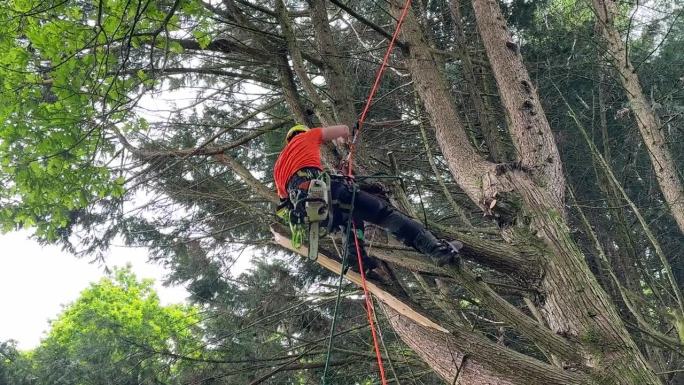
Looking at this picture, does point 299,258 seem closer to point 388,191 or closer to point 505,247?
point 388,191

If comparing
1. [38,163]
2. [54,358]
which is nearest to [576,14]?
[38,163]

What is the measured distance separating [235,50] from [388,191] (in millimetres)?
1668

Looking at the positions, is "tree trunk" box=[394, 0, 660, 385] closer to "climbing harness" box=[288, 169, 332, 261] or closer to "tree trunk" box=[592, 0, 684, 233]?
"climbing harness" box=[288, 169, 332, 261]

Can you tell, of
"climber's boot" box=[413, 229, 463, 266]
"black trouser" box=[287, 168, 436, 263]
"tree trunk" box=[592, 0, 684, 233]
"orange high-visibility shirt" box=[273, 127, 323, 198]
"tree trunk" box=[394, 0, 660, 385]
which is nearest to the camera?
"tree trunk" box=[394, 0, 660, 385]

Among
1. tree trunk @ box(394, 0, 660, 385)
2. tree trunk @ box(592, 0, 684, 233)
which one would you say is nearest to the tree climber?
tree trunk @ box(394, 0, 660, 385)

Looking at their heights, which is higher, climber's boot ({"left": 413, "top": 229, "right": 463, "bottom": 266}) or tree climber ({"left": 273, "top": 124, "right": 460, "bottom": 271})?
tree climber ({"left": 273, "top": 124, "right": 460, "bottom": 271})

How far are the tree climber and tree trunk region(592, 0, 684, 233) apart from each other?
3481mm

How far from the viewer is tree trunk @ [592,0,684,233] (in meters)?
6.07

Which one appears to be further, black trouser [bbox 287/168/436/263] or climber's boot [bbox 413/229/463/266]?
black trouser [bbox 287/168/436/263]

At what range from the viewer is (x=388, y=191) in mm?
→ 3936

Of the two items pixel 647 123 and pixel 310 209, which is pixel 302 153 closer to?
pixel 310 209

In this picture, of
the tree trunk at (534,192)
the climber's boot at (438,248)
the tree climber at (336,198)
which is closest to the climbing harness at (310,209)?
the tree climber at (336,198)

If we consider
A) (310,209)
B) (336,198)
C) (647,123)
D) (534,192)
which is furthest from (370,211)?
(647,123)

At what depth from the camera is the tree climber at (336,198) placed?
3643mm
